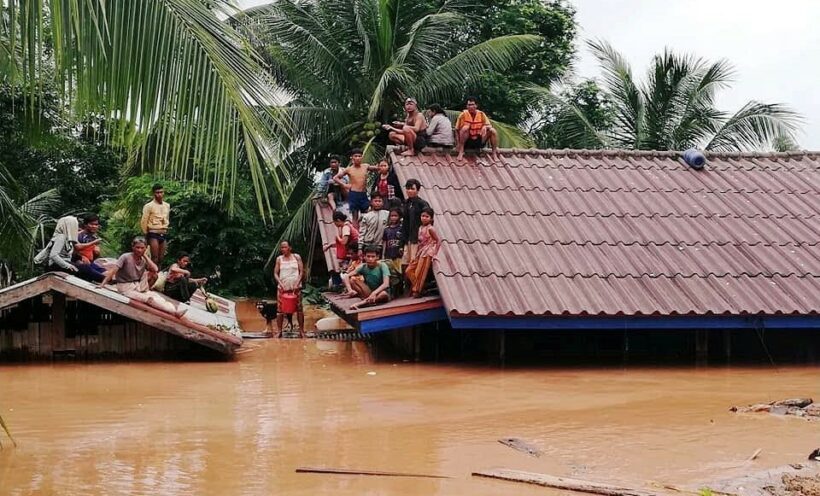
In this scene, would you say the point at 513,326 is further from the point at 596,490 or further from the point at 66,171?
the point at 66,171

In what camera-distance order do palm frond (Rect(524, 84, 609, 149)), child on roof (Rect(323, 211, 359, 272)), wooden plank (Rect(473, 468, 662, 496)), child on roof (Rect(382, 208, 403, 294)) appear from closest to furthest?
1. wooden plank (Rect(473, 468, 662, 496))
2. child on roof (Rect(382, 208, 403, 294))
3. child on roof (Rect(323, 211, 359, 272))
4. palm frond (Rect(524, 84, 609, 149))

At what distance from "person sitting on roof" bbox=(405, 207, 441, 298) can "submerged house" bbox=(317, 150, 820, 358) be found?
0.20 meters

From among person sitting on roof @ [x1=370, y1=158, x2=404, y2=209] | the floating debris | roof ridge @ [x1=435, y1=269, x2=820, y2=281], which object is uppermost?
person sitting on roof @ [x1=370, y1=158, x2=404, y2=209]

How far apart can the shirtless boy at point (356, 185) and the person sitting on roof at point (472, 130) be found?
154cm

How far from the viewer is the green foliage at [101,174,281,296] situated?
72.3 feet

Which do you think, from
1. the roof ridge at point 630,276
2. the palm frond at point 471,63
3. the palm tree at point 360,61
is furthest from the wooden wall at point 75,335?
the palm frond at point 471,63

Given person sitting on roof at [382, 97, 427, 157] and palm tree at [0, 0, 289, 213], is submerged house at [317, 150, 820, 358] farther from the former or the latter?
palm tree at [0, 0, 289, 213]

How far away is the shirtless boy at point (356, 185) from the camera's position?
1510 cm

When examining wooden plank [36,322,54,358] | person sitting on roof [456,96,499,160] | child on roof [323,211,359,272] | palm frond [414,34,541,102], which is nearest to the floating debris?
child on roof [323,211,359,272]

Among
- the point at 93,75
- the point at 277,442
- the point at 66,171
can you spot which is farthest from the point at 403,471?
the point at 66,171

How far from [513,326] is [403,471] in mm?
4696

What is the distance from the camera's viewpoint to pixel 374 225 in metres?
13.7

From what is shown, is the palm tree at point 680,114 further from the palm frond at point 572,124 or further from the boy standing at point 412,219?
the boy standing at point 412,219

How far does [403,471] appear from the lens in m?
6.77
